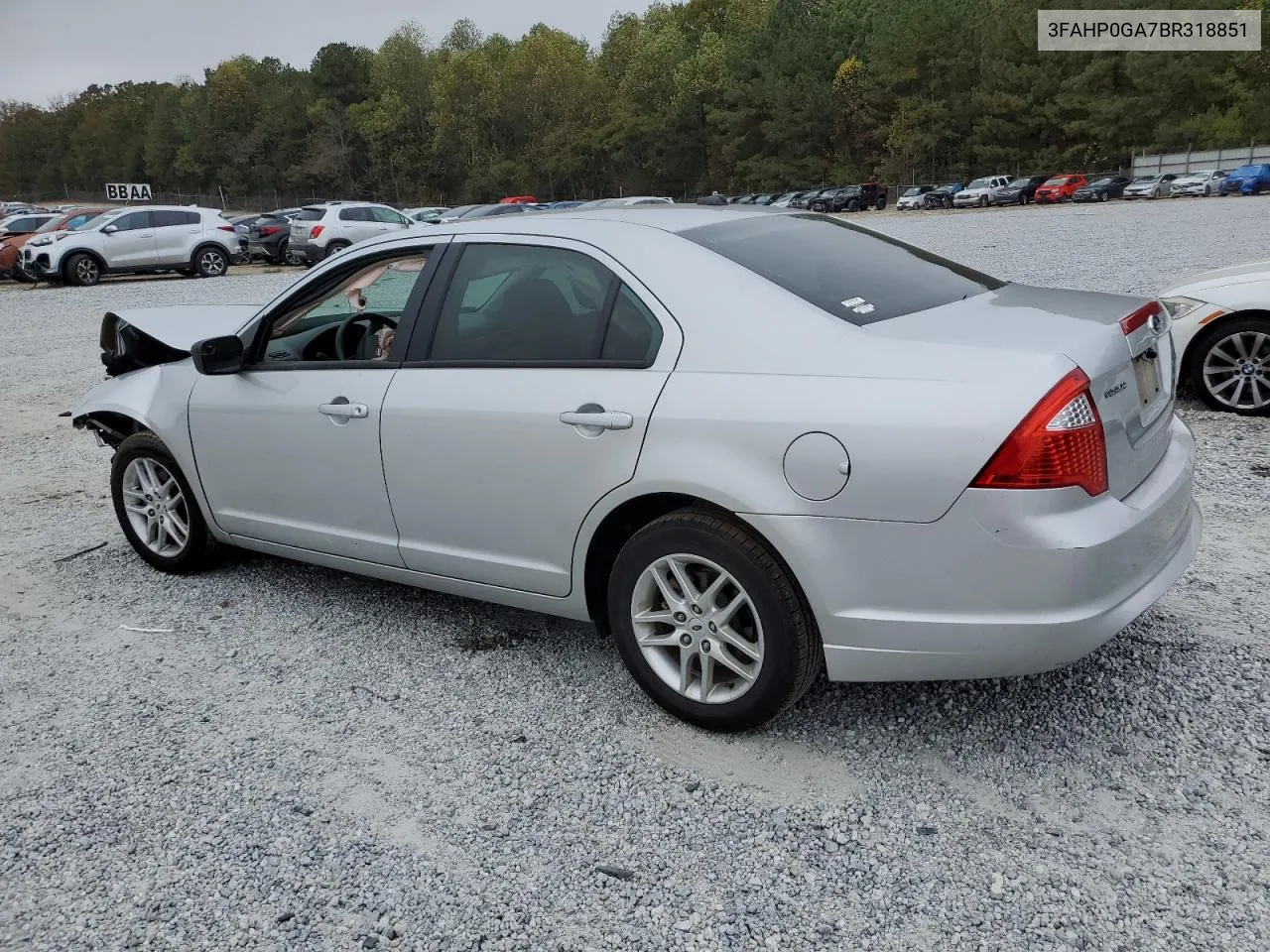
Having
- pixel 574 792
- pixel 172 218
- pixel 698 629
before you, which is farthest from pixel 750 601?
pixel 172 218

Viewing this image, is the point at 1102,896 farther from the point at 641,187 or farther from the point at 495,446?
the point at 641,187

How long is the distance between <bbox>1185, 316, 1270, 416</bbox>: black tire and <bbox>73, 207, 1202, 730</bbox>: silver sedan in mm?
3459

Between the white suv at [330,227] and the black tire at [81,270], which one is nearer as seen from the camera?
the black tire at [81,270]

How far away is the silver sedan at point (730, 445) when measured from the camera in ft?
8.80

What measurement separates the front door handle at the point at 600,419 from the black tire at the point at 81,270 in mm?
23655

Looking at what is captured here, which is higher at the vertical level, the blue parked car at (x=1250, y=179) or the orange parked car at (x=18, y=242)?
the orange parked car at (x=18, y=242)

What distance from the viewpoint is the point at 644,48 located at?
83.6 metres

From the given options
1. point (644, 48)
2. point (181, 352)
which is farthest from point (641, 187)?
point (181, 352)

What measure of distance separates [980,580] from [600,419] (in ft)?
3.90

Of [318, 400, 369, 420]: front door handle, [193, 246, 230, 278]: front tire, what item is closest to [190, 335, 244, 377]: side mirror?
[318, 400, 369, 420]: front door handle

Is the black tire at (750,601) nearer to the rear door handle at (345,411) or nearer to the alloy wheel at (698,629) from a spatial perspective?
the alloy wheel at (698,629)

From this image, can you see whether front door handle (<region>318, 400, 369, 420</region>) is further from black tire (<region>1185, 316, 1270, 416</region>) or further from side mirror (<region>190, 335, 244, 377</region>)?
black tire (<region>1185, 316, 1270, 416</region>)

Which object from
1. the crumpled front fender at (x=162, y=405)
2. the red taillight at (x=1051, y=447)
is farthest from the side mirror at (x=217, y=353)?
the red taillight at (x=1051, y=447)

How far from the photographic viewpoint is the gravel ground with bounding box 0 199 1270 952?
8.17 feet
